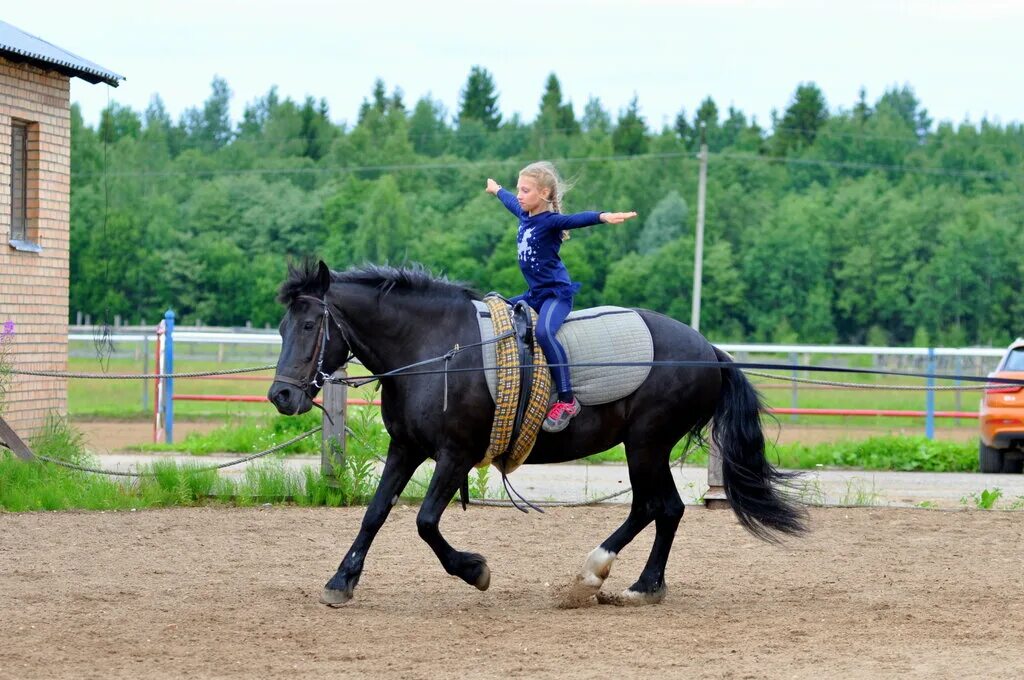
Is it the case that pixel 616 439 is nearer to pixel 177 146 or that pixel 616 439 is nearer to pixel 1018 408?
pixel 1018 408

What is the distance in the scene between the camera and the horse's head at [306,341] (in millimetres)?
7758

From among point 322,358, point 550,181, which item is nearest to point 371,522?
point 322,358

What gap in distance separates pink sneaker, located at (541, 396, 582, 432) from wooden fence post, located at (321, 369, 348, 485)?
13.8 feet

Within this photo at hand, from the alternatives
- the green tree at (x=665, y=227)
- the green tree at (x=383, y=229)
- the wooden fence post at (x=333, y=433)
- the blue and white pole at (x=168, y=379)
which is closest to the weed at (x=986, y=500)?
the wooden fence post at (x=333, y=433)

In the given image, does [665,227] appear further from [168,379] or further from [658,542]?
[658,542]

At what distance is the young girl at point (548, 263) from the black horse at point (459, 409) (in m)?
0.21

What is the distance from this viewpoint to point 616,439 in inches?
336

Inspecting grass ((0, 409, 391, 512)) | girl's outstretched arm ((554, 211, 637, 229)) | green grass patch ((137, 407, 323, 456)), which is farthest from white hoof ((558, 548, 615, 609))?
green grass patch ((137, 407, 323, 456))

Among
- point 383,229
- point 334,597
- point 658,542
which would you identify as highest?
point 383,229

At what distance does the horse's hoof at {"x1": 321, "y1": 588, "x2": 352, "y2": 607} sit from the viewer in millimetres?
7906

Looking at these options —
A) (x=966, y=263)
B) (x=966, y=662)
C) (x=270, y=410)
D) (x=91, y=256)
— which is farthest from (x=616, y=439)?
(x=966, y=263)

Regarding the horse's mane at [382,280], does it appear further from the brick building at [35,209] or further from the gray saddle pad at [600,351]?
the brick building at [35,209]

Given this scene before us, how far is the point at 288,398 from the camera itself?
25.3ft

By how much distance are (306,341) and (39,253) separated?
7.56 metres
